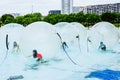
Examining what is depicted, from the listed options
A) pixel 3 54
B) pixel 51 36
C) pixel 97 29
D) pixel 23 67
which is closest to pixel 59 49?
pixel 51 36

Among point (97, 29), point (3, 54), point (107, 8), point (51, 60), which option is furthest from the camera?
point (107, 8)

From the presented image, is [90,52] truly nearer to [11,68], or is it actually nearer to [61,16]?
[11,68]

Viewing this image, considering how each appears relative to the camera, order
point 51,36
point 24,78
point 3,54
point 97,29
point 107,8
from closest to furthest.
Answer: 1. point 24,78
2. point 51,36
3. point 3,54
4. point 97,29
5. point 107,8

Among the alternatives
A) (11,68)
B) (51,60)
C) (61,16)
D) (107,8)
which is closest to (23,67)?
(11,68)

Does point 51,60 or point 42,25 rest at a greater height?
point 42,25

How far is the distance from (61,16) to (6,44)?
47404 mm

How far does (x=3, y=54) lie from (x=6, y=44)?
41.6 inches

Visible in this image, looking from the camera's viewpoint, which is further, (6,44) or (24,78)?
(6,44)

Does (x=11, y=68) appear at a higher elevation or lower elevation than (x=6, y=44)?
lower

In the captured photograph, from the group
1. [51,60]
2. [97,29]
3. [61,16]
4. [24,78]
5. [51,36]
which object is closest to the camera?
[24,78]

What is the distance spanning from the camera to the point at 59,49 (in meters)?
12.9

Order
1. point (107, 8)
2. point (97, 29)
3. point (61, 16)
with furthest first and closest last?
point (107, 8) < point (61, 16) < point (97, 29)

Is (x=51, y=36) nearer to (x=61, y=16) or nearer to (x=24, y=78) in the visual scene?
(x=24, y=78)

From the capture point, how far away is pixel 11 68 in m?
12.9
